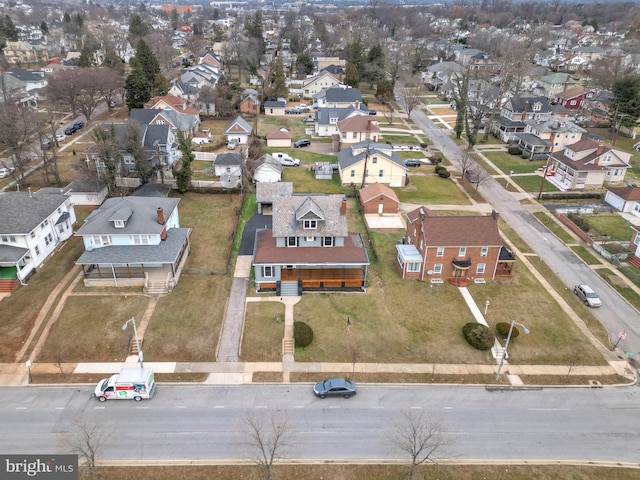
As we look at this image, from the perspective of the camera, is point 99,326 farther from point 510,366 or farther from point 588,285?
point 588,285

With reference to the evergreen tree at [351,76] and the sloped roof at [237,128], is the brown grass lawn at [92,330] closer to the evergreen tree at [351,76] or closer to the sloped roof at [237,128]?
the sloped roof at [237,128]

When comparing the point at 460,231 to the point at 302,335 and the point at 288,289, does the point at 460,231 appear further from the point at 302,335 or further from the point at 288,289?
the point at 302,335

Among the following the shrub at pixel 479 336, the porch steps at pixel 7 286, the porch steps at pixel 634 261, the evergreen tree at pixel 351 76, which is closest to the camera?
the shrub at pixel 479 336

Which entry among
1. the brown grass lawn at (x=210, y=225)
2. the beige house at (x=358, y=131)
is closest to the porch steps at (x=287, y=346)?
the brown grass lawn at (x=210, y=225)

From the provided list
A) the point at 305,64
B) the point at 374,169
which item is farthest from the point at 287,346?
the point at 305,64

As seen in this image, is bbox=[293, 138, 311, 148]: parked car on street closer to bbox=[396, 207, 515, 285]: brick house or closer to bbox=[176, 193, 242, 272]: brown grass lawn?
bbox=[176, 193, 242, 272]: brown grass lawn

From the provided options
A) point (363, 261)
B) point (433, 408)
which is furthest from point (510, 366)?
point (363, 261)
